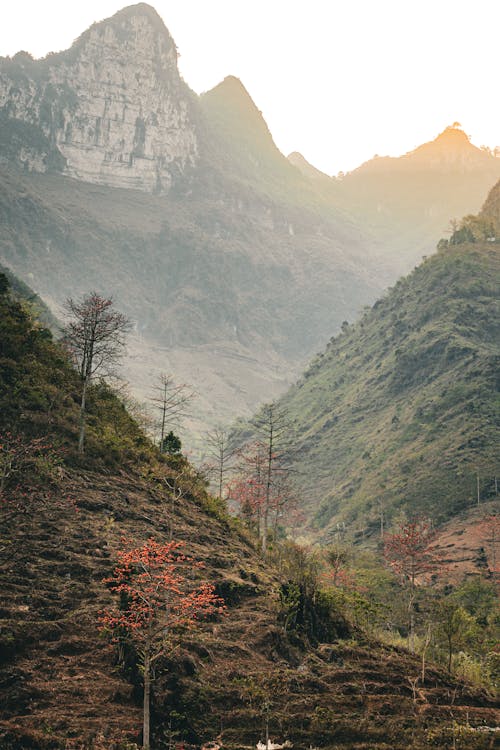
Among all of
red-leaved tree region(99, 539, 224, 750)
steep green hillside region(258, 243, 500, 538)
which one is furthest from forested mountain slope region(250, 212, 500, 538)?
red-leaved tree region(99, 539, 224, 750)

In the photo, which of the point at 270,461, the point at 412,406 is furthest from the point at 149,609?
the point at 412,406

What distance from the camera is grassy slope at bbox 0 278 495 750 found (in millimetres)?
24000

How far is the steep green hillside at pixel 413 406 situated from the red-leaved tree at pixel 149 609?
7109 centimetres

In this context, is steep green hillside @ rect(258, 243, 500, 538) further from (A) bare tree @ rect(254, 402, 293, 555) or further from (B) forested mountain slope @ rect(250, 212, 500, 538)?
(A) bare tree @ rect(254, 402, 293, 555)

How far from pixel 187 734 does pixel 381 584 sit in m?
47.4

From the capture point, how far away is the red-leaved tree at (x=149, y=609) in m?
22.8

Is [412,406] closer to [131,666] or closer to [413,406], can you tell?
[413,406]

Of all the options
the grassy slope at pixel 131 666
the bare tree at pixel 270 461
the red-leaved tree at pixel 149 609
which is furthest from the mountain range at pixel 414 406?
the red-leaved tree at pixel 149 609

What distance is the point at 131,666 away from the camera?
2591 cm

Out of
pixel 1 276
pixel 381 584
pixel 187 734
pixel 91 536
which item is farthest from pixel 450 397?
pixel 187 734

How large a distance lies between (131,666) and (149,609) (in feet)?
16.4

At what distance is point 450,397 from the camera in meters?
122

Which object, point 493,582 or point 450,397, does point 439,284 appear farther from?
point 493,582

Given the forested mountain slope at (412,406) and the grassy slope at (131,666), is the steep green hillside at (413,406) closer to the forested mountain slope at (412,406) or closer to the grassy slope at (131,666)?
the forested mountain slope at (412,406)
